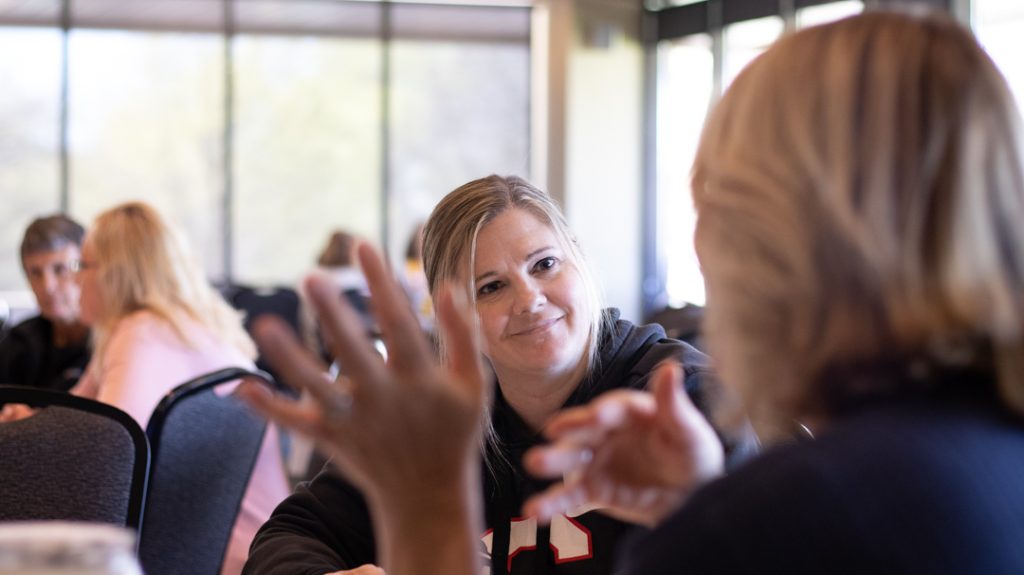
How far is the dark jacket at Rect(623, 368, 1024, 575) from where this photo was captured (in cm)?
76

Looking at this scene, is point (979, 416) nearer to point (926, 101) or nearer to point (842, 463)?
point (842, 463)

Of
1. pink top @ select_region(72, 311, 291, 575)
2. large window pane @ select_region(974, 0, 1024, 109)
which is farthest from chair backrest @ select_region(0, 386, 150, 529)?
large window pane @ select_region(974, 0, 1024, 109)

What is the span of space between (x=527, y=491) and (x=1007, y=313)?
3.27ft

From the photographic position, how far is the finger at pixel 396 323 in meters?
0.80

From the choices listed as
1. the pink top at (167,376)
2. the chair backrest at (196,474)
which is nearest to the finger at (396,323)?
the chair backrest at (196,474)

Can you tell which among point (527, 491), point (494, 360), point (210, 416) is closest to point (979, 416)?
point (527, 491)

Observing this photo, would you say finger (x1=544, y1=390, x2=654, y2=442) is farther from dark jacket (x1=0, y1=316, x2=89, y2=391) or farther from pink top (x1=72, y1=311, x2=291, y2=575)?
dark jacket (x1=0, y1=316, x2=89, y2=391)

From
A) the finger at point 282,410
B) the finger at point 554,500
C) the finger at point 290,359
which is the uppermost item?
the finger at point 290,359

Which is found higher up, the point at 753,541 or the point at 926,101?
the point at 926,101

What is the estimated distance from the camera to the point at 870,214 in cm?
83

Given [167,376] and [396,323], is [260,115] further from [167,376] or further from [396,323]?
[396,323]

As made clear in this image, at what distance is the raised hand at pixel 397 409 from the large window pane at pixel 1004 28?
6257mm

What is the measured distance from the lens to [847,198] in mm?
835

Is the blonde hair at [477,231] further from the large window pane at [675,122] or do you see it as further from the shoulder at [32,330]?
the large window pane at [675,122]
